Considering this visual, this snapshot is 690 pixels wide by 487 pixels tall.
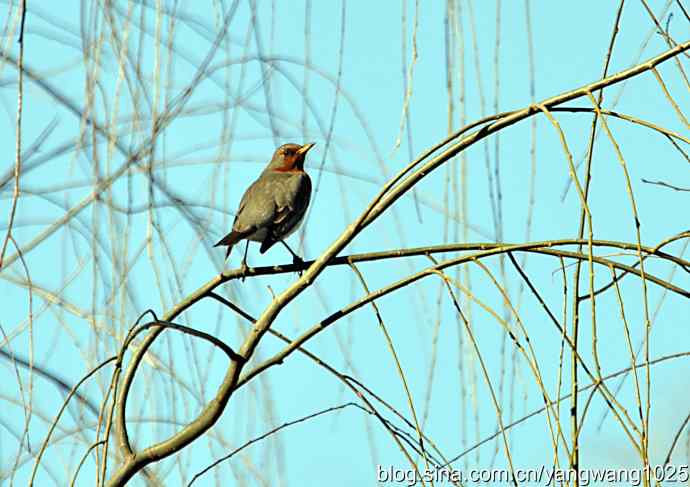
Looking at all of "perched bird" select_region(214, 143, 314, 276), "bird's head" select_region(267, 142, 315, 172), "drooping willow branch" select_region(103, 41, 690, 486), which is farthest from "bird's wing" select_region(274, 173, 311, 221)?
"drooping willow branch" select_region(103, 41, 690, 486)

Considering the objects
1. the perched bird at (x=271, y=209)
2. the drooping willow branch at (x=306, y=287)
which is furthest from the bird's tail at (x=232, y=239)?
the drooping willow branch at (x=306, y=287)

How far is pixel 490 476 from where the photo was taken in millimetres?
2205

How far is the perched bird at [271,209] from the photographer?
180 inches

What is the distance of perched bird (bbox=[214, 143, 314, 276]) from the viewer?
458cm

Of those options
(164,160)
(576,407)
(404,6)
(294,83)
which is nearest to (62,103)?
(164,160)

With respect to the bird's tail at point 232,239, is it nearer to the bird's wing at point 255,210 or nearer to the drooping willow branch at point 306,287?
the bird's wing at point 255,210

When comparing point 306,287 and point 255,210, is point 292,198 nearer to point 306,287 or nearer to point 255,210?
point 255,210

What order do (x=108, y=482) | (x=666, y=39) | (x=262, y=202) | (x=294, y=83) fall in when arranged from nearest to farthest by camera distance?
(x=108, y=482)
(x=666, y=39)
(x=294, y=83)
(x=262, y=202)

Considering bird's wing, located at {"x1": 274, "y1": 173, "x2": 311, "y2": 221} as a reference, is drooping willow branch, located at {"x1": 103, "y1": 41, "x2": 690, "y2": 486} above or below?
below

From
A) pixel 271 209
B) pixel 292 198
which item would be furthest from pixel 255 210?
pixel 292 198

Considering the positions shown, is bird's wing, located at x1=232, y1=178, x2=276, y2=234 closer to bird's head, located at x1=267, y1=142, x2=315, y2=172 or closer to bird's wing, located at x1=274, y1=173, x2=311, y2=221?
bird's wing, located at x1=274, y1=173, x2=311, y2=221

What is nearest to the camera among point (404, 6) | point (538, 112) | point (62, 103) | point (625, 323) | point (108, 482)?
point (625, 323)

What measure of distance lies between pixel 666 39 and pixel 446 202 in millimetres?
627

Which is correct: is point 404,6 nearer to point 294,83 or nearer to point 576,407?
point 294,83
